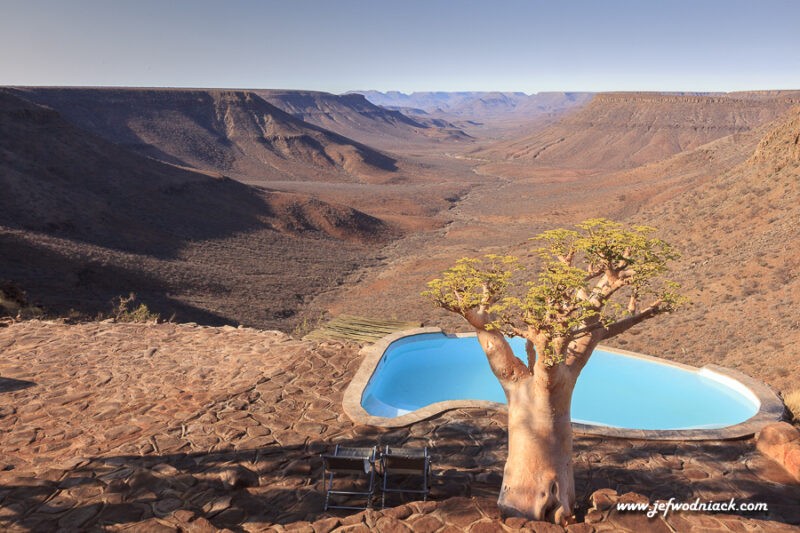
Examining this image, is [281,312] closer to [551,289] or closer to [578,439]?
[578,439]

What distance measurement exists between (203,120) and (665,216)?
84.3 meters

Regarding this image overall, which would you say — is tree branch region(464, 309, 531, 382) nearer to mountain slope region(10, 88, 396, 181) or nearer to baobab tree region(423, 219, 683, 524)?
baobab tree region(423, 219, 683, 524)

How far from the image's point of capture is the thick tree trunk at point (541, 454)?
6.22m

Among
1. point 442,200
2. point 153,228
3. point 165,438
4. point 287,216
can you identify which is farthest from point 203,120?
point 165,438

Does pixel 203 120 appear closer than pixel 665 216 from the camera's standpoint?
No

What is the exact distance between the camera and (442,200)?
66.7 meters

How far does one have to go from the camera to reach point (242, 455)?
24.6ft

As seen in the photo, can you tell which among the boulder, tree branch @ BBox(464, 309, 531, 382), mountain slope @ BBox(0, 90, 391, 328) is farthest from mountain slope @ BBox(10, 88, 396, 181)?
the boulder

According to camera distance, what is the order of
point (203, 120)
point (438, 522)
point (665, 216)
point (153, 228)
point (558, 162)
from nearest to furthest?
point (438, 522) < point (665, 216) < point (153, 228) < point (203, 120) < point (558, 162)

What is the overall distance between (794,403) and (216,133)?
94.6m

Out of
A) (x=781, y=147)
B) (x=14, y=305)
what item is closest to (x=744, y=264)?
(x=781, y=147)

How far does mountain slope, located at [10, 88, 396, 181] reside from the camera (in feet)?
263

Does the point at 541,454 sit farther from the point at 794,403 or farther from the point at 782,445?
the point at 794,403

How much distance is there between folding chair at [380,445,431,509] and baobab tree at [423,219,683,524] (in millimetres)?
986
